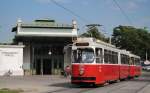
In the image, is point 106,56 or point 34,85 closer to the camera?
point 106,56

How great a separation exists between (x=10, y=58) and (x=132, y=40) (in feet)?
215

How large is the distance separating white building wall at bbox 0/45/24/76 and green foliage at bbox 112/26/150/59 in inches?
2365

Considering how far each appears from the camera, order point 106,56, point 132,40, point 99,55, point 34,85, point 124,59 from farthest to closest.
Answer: point 132,40 → point 124,59 → point 34,85 → point 106,56 → point 99,55

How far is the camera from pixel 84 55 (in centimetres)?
3020

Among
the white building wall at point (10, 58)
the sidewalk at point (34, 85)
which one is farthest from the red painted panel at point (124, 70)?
the white building wall at point (10, 58)

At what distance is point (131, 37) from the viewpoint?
121438 mm

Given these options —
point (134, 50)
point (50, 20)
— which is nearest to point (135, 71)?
point (50, 20)

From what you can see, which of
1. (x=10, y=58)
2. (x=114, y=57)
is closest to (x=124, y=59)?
(x=114, y=57)

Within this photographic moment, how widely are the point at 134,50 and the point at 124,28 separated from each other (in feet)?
37.8

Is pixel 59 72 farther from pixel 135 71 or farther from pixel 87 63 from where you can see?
pixel 87 63

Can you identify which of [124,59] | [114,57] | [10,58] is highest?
[10,58]

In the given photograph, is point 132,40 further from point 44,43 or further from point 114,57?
point 114,57

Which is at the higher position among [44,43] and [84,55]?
[44,43]

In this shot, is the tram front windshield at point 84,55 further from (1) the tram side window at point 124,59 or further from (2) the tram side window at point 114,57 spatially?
(1) the tram side window at point 124,59
